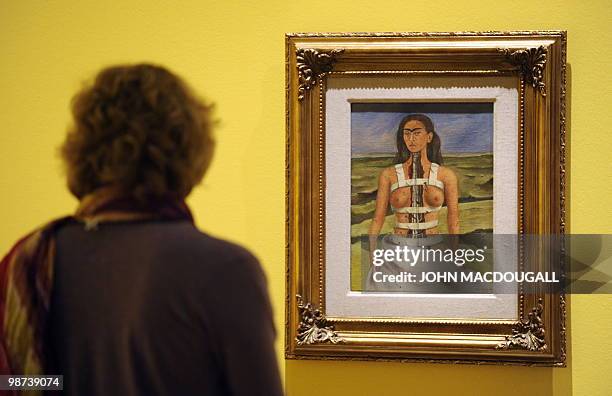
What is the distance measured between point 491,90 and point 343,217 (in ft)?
1.36

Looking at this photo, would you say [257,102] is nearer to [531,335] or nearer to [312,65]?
[312,65]

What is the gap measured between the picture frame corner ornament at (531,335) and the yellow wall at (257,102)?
59 millimetres

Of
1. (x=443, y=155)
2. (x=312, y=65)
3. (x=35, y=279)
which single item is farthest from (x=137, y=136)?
(x=443, y=155)

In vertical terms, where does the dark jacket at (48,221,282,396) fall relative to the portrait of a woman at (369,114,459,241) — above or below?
below

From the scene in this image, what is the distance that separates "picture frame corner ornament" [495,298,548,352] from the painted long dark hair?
0.37 meters

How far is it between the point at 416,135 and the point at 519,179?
235 millimetres

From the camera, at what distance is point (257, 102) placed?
1701 mm

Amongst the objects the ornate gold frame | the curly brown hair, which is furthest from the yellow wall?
the curly brown hair

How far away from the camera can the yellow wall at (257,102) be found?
1.63 m

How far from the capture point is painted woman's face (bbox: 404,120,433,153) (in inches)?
65.1

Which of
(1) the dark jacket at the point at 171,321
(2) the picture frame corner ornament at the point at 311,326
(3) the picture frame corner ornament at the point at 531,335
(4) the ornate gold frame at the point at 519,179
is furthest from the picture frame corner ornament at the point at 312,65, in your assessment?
(1) the dark jacket at the point at 171,321

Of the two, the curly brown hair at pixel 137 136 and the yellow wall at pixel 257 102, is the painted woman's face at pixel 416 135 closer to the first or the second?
the yellow wall at pixel 257 102

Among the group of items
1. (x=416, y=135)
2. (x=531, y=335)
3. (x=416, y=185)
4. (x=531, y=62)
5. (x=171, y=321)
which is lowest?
(x=531, y=335)

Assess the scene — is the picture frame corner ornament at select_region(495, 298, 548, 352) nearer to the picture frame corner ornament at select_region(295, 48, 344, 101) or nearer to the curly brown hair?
the picture frame corner ornament at select_region(295, 48, 344, 101)
